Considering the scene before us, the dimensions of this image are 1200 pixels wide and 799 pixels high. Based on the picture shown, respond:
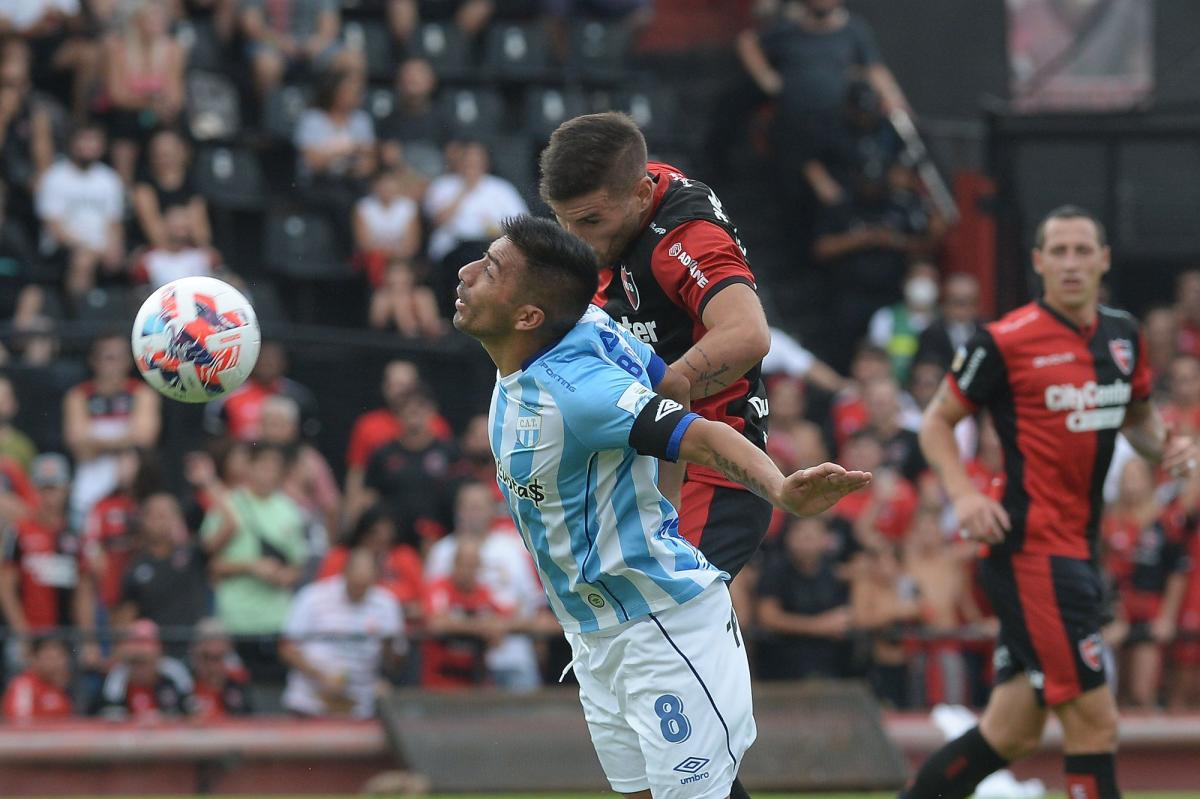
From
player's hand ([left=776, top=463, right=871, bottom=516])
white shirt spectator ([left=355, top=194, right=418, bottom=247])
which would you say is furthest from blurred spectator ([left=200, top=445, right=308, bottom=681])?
player's hand ([left=776, top=463, right=871, bottom=516])

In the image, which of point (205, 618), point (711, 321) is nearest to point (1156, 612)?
point (205, 618)

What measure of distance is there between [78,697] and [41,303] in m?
3.30

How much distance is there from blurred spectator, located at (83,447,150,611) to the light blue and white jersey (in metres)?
6.44

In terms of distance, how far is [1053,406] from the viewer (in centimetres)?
762

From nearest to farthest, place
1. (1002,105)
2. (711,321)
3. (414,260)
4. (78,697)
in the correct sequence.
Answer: (711,321)
(78,697)
(414,260)
(1002,105)

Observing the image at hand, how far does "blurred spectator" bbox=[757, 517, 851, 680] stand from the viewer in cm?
1150

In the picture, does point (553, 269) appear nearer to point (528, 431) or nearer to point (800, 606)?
point (528, 431)

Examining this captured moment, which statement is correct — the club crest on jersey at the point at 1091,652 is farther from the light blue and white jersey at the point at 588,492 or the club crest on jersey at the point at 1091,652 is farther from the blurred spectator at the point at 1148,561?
the blurred spectator at the point at 1148,561

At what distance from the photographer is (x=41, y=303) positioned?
13133mm

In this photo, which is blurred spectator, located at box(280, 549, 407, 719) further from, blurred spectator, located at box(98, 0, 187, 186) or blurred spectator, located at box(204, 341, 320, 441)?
blurred spectator, located at box(98, 0, 187, 186)

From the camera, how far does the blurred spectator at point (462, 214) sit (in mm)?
14062

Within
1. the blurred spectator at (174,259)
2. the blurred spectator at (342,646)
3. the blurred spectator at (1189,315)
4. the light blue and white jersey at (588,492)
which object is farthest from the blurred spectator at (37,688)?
the blurred spectator at (1189,315)

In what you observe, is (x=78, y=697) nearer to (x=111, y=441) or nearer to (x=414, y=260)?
(x=111, y=441)

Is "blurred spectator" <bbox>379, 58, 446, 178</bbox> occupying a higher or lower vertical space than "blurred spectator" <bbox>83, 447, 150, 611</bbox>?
higher
